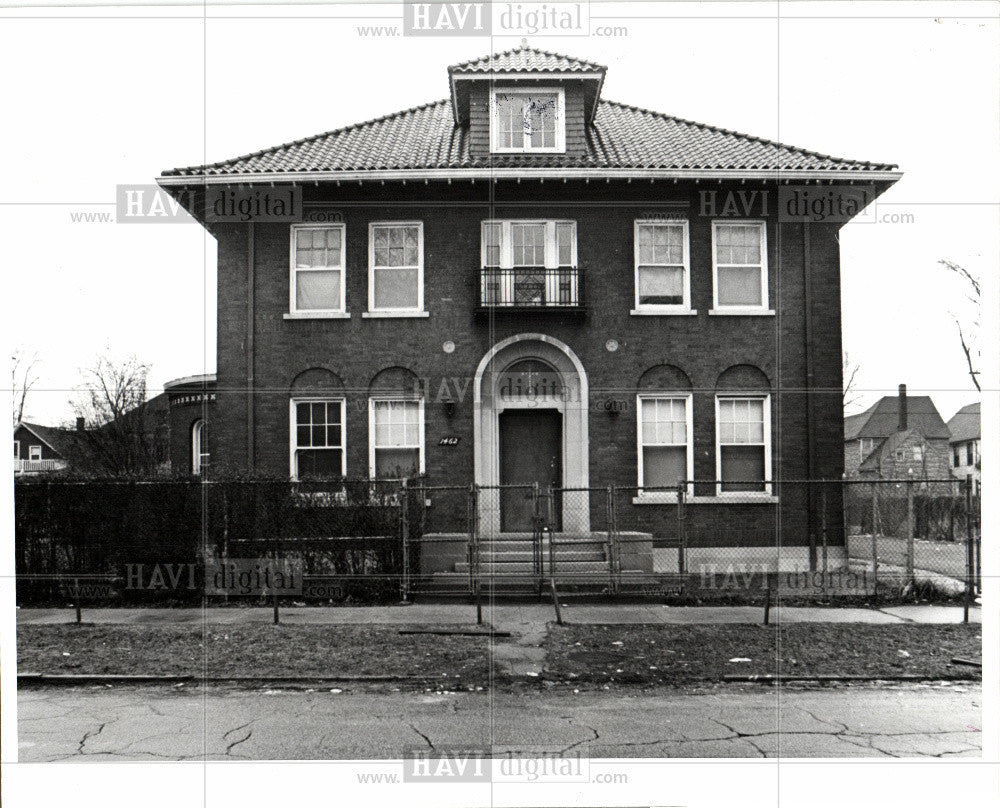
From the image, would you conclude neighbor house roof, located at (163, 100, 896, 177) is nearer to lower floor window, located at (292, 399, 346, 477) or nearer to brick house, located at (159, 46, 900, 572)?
brick house, located at (159, 46, 900, 572)

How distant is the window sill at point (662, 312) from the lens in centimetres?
1739

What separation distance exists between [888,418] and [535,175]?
130ft

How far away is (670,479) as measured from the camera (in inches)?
682

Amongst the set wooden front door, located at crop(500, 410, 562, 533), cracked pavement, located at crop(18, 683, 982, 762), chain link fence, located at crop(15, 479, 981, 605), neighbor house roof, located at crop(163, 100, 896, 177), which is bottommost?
cracked pavement, located at crop(18, 683, 982, 762)

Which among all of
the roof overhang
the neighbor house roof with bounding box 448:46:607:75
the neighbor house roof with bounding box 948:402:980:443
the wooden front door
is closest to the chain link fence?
the wooden front door

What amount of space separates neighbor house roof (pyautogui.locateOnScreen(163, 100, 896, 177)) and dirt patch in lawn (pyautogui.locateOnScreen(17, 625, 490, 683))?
29.6ft

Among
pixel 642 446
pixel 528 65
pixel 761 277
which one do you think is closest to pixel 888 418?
pixel 761 277

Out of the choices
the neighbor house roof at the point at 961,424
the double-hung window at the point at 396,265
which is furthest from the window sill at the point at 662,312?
the neighbor house roof at the point at 961,424

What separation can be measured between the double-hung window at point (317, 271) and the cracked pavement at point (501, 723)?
9.69m

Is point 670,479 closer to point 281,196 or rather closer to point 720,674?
point 720,674

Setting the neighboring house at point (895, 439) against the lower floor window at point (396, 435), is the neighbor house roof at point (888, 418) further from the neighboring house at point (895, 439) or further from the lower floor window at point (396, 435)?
the lower floor window at point (396, 435)

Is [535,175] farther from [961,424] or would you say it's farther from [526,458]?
[961,424]

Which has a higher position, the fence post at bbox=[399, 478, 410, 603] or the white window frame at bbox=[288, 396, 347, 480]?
the white window frame at bbox=[288, 396, 347, 480]

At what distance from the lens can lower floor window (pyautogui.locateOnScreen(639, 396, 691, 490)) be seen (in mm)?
17328
